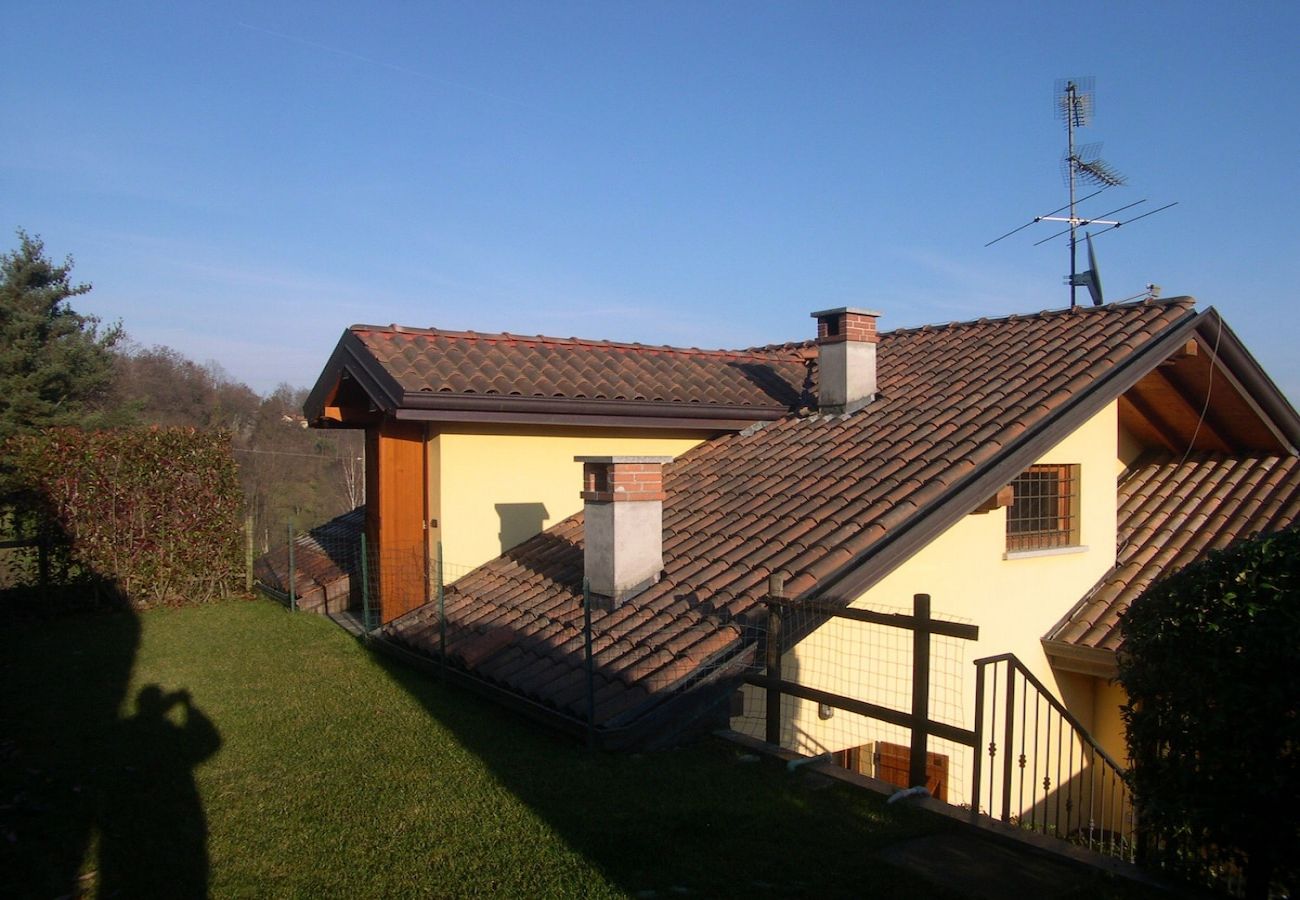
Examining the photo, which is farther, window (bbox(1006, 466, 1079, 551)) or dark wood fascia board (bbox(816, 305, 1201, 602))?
window (bbox(1006, 466, 1079, 551))

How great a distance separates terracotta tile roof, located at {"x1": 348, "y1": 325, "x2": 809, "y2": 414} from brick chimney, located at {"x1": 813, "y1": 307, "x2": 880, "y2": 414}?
1.05 metres

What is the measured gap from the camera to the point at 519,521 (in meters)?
→ 11.5

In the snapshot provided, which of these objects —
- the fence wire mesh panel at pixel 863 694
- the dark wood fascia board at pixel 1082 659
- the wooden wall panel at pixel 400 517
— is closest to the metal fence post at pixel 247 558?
the wooden wall panel at pixel 400 517

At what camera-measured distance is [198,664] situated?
1002 centimetres

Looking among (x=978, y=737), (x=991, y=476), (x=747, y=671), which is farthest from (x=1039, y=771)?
(x=978, y=737)

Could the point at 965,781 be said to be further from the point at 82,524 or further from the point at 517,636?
the point at 82,524

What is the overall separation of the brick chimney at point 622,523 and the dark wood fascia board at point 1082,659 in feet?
14.5

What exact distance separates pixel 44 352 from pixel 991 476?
2871 centimetres

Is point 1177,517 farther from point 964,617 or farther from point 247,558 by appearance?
point 247,558

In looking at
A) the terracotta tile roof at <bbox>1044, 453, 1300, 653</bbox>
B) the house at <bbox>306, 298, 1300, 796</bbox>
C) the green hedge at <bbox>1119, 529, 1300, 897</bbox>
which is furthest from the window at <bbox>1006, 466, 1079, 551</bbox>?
the green hedge at <bbox>1119, 529, 1300, 897</bbox>

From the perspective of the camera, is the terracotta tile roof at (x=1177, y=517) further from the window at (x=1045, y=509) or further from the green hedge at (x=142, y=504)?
the green hedge at (x=142, y=504)

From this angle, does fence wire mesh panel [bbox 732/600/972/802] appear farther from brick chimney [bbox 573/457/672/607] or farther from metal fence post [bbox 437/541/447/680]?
metal fence post [bbox 437/541/447/680]

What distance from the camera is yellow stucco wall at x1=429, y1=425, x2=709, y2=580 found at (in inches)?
434

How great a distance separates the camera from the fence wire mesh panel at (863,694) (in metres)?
7.90
